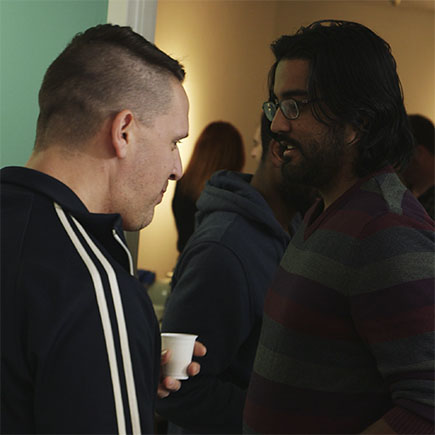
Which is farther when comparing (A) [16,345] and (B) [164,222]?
(B) [164,222]

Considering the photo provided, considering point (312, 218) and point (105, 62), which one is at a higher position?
point (105, 62)

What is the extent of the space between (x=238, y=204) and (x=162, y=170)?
0.79 m

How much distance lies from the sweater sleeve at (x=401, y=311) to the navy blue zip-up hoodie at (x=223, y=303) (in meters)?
0.56

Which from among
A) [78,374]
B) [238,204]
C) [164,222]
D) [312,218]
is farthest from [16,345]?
[164,222]

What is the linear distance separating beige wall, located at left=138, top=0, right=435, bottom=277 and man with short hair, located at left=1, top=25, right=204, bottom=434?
2.87 meters

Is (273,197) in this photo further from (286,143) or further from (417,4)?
(417,4)

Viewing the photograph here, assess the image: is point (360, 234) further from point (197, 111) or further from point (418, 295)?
point (197, 111)

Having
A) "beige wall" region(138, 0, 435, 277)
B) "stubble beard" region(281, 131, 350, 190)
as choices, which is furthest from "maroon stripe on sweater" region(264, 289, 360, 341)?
"beige wall" region(138, 0, 435, 277)

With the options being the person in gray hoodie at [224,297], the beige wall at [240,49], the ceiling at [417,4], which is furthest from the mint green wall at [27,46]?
the ceiling at [417,4]

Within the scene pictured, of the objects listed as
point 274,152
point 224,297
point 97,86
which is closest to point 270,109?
point 274,152

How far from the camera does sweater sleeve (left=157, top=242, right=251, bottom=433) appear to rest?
176 cm

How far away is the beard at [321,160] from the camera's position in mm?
1538

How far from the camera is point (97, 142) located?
3.50 ft

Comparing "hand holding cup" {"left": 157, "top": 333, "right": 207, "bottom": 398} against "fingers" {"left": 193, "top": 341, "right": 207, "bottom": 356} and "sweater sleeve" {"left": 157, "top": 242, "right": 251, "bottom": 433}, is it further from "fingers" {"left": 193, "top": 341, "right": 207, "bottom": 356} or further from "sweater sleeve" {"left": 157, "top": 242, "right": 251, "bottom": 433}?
"sweater sleeve" {"left": 157, "top": 242, "right": 251, "bottom": 433}
